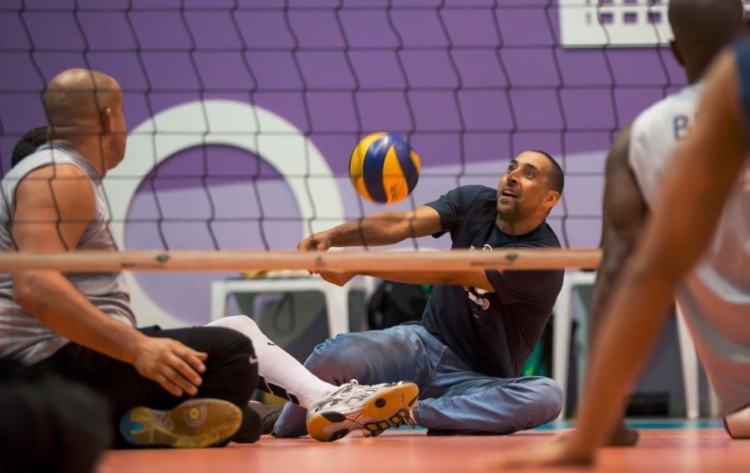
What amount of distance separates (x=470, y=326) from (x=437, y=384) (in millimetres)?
273

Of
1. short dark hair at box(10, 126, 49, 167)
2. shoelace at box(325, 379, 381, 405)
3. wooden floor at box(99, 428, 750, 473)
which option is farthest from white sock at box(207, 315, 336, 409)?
short dark hair at box(10, 126, 49, 167)

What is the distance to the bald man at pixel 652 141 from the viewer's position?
3.27 m

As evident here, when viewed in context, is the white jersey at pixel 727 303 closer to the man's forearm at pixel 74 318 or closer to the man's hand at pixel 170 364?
the man's hand at pixel 170 364

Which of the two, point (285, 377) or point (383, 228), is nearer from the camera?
point (285, 377)

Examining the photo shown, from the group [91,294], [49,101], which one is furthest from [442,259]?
[49,101]

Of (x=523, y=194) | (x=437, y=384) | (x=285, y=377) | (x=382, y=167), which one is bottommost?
(x=437, y=384)

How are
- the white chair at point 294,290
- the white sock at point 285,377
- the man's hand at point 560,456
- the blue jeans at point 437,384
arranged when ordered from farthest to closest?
1. the white chair at point 294,290
2. the blue jeans at point 437,384
3. the white sock at point 285,377
4. the man's hand at point 560,456

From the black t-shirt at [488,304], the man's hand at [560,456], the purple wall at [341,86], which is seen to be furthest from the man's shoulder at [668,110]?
the purple wall at [341,86]

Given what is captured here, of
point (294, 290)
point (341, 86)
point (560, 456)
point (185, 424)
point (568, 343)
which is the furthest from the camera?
point (341, 86)

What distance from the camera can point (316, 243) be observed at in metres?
4.62

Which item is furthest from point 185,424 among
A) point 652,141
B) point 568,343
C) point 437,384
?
point 568,343

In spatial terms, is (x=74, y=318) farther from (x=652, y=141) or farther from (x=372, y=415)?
(x=652, y=141)

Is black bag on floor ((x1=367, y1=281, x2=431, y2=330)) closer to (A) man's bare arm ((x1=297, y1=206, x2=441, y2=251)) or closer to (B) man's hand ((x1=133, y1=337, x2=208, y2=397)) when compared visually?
(A) man's bare arm ((x1=297, y1=206, x2=441, y2=251))

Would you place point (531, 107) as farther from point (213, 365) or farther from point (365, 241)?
point (213, 365)
